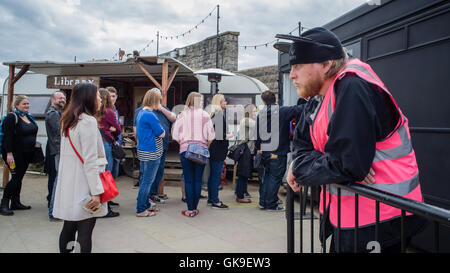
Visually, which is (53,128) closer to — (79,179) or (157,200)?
(157,200)

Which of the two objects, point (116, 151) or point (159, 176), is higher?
point (116, 151)

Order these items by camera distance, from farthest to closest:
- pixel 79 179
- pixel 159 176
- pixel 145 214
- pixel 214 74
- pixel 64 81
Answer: pixel 64 81 < pixel 214 74 < pixel 159 176 < pixel 145 214 < pixel 79 179

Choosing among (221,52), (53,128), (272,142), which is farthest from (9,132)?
(221,52)

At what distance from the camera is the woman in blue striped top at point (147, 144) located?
4785 mm

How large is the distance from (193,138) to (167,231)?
1416 mm

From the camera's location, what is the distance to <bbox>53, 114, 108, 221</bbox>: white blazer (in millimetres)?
2512

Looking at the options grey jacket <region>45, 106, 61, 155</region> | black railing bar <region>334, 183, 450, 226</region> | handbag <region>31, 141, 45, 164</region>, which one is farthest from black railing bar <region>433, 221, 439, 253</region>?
handbag <region>31, 141, 45, 164</region>

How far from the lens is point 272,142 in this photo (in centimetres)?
523

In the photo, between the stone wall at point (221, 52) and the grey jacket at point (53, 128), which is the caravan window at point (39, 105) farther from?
the stone wall at point (221, 52)

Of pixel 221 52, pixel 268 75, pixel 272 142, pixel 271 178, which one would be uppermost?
pixel 221 52

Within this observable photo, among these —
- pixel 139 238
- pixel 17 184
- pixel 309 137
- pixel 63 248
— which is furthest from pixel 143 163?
pixel 309 137

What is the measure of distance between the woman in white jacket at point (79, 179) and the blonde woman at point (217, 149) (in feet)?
8.97

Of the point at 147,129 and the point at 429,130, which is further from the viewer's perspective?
the point at 147,129

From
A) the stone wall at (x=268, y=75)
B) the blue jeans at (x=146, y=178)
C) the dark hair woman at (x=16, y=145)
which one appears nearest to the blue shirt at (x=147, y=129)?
the blue jeans at (x=146, y=178)
